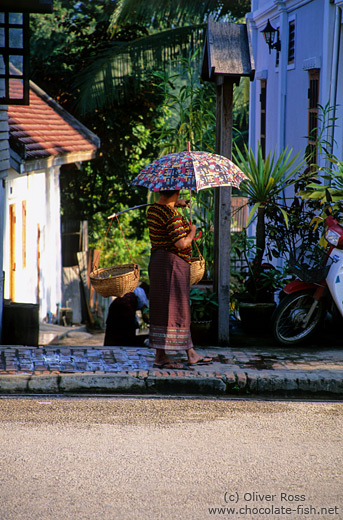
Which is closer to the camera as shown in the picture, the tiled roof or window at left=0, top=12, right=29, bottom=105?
window at left=0, top=12, right=29, bottom=105

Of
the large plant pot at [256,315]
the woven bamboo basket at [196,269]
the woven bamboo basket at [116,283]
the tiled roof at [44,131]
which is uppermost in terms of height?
the tiled roof at [44,131]

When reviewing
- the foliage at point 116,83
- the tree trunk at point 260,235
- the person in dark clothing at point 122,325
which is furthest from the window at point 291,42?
the person in dark clothing at point 122,325

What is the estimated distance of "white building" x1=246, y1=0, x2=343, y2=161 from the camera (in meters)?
10.8

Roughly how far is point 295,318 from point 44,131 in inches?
269

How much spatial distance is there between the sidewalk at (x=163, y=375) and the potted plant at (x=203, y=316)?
0.61 m

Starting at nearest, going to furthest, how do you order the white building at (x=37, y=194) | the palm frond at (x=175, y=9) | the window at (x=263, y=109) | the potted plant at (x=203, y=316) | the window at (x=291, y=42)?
1. the potted plant at (x=203, y=316)
2. the white building at (x=37, y=194)
3. the window at (x=291, y=42)
4. the window at (x=263, y=109)
5. the palm frond at (x=175, y=9)

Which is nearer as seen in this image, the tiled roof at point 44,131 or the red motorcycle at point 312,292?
the red motorcycle at point 312,292

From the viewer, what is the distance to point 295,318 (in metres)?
8.32

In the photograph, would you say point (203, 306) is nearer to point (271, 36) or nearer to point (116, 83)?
Answer: point (271, 36)

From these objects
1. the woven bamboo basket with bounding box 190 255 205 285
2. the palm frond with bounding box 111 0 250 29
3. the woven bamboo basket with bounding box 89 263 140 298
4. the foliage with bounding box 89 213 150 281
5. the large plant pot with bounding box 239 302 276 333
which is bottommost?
the foliage with bounding box 89 213 150 281

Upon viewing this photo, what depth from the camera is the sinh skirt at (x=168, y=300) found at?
7098 mm

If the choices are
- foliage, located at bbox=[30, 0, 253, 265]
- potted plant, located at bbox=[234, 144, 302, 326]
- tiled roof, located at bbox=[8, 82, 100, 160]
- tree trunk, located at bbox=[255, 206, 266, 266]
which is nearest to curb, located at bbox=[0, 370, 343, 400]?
potted plant, located at bbox=[234, 144, 302, 326]

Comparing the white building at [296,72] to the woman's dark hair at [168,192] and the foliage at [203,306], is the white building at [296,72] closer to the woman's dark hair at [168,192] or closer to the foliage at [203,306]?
the foliage at [203,306]

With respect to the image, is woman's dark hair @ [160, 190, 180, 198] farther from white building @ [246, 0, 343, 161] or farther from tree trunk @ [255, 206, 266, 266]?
white building @ [246, 0, 343, 161]
